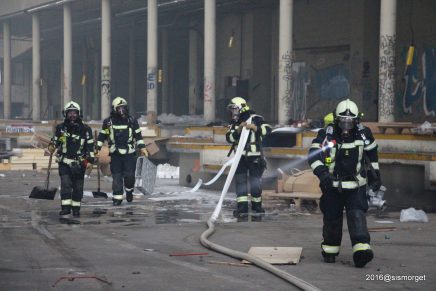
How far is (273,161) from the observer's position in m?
18.2

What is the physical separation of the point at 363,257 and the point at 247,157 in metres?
5.88

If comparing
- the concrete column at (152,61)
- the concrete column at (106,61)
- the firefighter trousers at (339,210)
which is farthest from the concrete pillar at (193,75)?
the firefighter trousers at (339,210)

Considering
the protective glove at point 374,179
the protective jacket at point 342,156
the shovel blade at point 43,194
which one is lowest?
the shovel blade at point 43,194

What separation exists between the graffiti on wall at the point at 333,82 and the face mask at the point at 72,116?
61.2ft

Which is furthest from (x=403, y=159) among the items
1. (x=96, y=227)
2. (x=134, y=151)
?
(x=96, y=227)

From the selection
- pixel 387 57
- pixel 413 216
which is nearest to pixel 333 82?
pixel 387 57

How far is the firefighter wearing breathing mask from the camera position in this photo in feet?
30.7

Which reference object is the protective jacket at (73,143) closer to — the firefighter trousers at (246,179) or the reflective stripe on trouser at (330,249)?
the firefighter trousers at (246,179)

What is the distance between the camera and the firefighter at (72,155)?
46.7 ft

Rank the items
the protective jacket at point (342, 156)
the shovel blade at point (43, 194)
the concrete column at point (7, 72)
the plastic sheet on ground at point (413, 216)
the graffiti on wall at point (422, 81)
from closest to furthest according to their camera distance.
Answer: the protective jacket at point (342, 156)
the plastic sheet on ground at point (413, 216)
the shovel blade at point (43, 194)
the graffiti on wall at point (422, 81)
the concrete column at point (7, 72)

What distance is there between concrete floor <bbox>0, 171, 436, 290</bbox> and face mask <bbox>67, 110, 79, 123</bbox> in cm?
158

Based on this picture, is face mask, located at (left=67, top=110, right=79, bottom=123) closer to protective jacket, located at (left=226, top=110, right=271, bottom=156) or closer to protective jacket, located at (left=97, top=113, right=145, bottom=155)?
protective jacket, located at (left=97, top=113, right=145, bottom=155)

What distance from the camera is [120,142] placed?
15867 mm

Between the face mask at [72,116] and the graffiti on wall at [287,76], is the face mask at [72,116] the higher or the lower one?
the lower one
